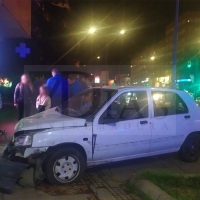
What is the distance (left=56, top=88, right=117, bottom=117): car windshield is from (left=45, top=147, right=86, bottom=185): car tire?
789 mm

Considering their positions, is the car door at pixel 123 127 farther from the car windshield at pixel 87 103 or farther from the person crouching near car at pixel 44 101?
the person crouching near car at pixel 44 101

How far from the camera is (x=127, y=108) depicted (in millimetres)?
6336

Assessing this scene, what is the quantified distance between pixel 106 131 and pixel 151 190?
1.40 m

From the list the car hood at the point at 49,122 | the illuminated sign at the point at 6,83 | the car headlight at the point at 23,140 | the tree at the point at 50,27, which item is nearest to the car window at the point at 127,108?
the car hood at the point at 49,122

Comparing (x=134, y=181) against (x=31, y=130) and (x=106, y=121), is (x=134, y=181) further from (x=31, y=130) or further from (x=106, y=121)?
(x=31, y=130)

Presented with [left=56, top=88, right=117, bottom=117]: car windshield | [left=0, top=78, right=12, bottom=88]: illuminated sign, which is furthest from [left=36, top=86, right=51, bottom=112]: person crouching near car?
[left=0, top=78, right=12, bottom=88]: illuminated sign

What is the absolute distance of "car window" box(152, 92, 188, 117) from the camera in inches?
264

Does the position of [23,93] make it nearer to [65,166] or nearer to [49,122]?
[49,122]

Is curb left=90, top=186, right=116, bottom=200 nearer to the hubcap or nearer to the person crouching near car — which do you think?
the hubcap

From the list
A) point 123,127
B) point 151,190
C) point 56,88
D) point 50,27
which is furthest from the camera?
point 50,27

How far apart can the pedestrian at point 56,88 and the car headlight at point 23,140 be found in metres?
4.02

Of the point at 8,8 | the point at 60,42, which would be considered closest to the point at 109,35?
the point at 60,42

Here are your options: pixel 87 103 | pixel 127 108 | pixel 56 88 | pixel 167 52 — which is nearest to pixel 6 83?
pixel 56 88

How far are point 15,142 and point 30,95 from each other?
15.2 feet
